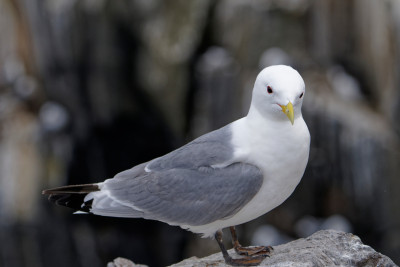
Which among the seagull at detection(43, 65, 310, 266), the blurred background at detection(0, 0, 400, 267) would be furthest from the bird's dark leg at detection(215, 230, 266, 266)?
the blurred background at detection(0, 0, 400, 267)

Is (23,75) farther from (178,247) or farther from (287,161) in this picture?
(287,161)

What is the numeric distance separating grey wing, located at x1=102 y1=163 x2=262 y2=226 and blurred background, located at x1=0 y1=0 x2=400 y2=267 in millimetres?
3592

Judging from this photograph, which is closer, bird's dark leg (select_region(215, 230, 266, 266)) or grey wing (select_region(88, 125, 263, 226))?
grey wing (select_region(88, 125, 263, 226))

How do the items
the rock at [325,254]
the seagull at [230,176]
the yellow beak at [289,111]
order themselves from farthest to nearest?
the rock at [325,254]
the seagull at [230,176]
the yellow beak at [289,111]

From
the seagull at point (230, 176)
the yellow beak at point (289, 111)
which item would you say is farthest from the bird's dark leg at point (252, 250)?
the yellow beak at point (289, 111)

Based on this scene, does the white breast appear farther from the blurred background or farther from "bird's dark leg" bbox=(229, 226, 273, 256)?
the blurred background

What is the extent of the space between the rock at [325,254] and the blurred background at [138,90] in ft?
10.3

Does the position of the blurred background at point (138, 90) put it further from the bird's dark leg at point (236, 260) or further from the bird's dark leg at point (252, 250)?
the bird's dark leg at point (236, 260)

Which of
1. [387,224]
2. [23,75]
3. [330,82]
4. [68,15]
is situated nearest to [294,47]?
[330,82]

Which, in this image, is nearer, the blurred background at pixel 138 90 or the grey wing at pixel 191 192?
the grey wing at pixel 191 192

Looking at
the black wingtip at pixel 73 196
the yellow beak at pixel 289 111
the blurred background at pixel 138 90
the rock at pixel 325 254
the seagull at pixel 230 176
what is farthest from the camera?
the blurred background at pixel 138 90

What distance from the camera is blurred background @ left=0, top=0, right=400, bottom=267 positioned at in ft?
23.0

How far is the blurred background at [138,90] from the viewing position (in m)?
7.00

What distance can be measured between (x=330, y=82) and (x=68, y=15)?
115 inches
